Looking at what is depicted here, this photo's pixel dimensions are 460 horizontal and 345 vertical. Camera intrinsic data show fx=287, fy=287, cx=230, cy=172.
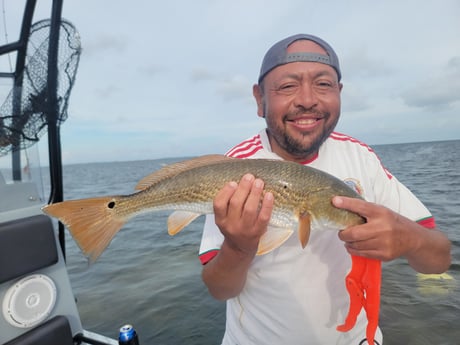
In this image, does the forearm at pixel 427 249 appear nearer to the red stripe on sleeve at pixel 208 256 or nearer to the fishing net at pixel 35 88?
the red stripe on sleeve at pixel 208 256

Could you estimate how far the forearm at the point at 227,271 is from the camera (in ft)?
6.57

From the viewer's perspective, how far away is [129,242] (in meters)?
11.9

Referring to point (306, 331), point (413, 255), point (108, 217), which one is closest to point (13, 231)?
point (108, 217)

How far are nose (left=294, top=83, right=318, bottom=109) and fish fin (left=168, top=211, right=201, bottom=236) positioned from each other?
1148mm

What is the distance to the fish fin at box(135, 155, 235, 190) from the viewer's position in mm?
2141

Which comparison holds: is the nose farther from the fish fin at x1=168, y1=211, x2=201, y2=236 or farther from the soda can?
the soda can

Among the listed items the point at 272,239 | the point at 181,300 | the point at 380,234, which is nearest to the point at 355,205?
the point at 380,234

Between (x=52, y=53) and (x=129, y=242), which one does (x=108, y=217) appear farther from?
(x=129, y=242)

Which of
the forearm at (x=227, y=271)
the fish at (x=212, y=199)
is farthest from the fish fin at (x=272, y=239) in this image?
the forearm at (x=227, y=271)

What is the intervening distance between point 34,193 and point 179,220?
197 centimetres

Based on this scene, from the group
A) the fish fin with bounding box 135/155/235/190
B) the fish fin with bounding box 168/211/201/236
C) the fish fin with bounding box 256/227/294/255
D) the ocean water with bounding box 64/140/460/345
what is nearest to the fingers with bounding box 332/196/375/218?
the fish fin with bounding box 256/227/294/255

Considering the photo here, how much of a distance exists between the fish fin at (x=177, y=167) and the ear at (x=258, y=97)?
0.61 meters

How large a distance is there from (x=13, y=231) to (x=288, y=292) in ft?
7.83

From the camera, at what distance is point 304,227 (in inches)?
79.0
